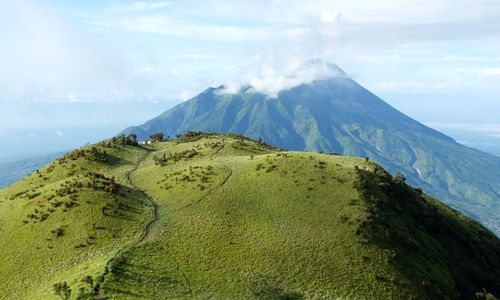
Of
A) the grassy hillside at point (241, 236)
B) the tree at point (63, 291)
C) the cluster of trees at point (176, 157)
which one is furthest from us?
the cluster of trees at point (176, 157)

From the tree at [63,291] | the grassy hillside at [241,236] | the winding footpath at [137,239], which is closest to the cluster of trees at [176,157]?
the grassy hillside at [241,236]

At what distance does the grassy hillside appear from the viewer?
50.4 meters

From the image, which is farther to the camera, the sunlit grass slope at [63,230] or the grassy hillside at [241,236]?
the sunlit grass slope at [63,230]

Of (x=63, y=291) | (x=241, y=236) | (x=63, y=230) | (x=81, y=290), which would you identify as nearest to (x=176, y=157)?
(x=63, y=230)

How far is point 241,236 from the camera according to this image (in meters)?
59.7

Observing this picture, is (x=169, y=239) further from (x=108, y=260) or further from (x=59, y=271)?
(x=59, y=271)

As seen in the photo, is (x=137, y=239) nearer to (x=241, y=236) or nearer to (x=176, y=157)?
(x=241, y=236)

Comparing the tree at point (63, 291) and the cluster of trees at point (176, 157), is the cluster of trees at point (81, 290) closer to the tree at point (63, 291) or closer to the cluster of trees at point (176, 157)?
the tree at point (63, 291)

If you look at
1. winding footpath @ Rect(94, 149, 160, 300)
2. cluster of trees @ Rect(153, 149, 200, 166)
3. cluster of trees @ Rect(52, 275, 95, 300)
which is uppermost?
cluster of trees @ Rect(153, 149, 200, 166)

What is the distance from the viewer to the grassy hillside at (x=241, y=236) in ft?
165

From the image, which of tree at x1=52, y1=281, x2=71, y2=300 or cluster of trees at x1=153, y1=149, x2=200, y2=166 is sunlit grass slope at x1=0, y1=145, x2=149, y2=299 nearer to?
tree at x1=52, y1=281, x2=71, y2=300

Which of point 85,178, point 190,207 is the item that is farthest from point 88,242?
point 85,178

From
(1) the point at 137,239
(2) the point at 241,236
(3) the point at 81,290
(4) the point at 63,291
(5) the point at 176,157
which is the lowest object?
(4) the point at 63,291

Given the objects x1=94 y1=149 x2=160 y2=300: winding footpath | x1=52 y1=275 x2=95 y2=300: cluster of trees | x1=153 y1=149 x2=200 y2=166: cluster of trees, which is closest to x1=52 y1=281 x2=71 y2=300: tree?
x1=52 y1=275 x2=95 y2=300: cluster of trees
